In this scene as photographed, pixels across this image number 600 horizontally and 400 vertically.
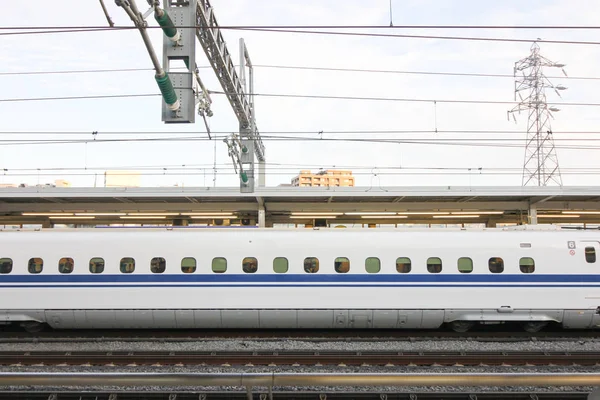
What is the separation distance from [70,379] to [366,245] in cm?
838

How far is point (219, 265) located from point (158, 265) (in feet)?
5.11

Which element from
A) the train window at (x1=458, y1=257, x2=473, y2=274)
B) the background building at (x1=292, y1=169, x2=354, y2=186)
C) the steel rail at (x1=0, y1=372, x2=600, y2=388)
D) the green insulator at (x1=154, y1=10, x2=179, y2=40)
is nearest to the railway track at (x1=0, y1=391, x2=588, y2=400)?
the steel rail at (x1=0, y1=372, x2=600, y2=388)

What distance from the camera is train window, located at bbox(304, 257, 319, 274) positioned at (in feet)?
36.4

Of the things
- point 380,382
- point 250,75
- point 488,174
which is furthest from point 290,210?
point 380,382

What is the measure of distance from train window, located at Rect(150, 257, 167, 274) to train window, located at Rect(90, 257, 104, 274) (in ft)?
4.20

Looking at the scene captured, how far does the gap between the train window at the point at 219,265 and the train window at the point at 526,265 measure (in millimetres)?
7467

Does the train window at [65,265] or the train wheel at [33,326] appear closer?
the train window at [65,265]

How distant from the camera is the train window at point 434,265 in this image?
11039 millimetres

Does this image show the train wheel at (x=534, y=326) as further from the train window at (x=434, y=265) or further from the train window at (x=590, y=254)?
the train window at (x=434, y=265)

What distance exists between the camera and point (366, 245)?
11.2 meters

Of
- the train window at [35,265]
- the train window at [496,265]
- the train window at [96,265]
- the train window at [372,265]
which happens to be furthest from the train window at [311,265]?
the train window at [35,265]

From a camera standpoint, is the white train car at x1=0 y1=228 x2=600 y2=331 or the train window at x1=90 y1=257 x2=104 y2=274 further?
the train window at x1=90 y1=257 x2=104 y2=274

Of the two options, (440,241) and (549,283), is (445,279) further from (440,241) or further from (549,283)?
(549,283)

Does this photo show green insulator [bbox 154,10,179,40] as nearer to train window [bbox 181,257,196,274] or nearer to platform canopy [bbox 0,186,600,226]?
train window [bbox 181,257,196,274]
